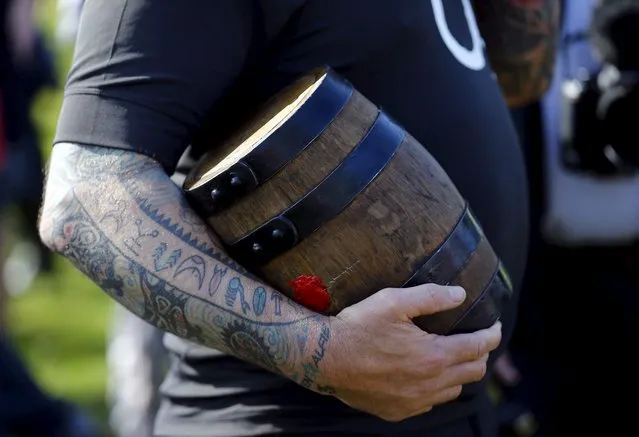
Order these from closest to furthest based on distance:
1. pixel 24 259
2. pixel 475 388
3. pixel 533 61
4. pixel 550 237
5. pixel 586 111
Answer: pixel 475 388, pixel 533 61, pixel 586 111, pixel 550 237, pixel 24 259

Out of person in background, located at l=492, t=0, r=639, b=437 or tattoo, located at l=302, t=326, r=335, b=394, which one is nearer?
tattoo, located at l=302, t=326, r=335, b=394

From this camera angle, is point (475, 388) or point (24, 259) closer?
point (475, 388)

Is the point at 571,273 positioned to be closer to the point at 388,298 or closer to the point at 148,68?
the point at 388,298

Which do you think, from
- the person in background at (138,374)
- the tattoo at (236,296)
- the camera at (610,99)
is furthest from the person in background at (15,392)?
the tattoo at (236,296)

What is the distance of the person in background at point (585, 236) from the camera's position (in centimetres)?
297

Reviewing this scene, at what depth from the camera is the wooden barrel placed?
5.00ft

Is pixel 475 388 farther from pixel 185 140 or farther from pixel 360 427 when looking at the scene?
pixel 185 140

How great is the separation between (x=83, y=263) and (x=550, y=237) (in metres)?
2.17

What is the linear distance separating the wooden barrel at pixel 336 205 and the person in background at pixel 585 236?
1.49m

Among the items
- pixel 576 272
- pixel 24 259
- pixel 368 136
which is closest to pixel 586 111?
pixel 576 272

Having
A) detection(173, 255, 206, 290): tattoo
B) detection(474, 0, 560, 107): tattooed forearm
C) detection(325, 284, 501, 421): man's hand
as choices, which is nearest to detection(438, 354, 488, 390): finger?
detection(325, 284, 501, 421): man's hand

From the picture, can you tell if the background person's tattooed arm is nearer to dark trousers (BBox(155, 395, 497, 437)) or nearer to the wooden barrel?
the wooden barrel

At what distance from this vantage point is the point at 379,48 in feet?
5.52

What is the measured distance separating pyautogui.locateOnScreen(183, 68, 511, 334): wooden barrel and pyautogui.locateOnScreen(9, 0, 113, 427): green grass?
305 cm
